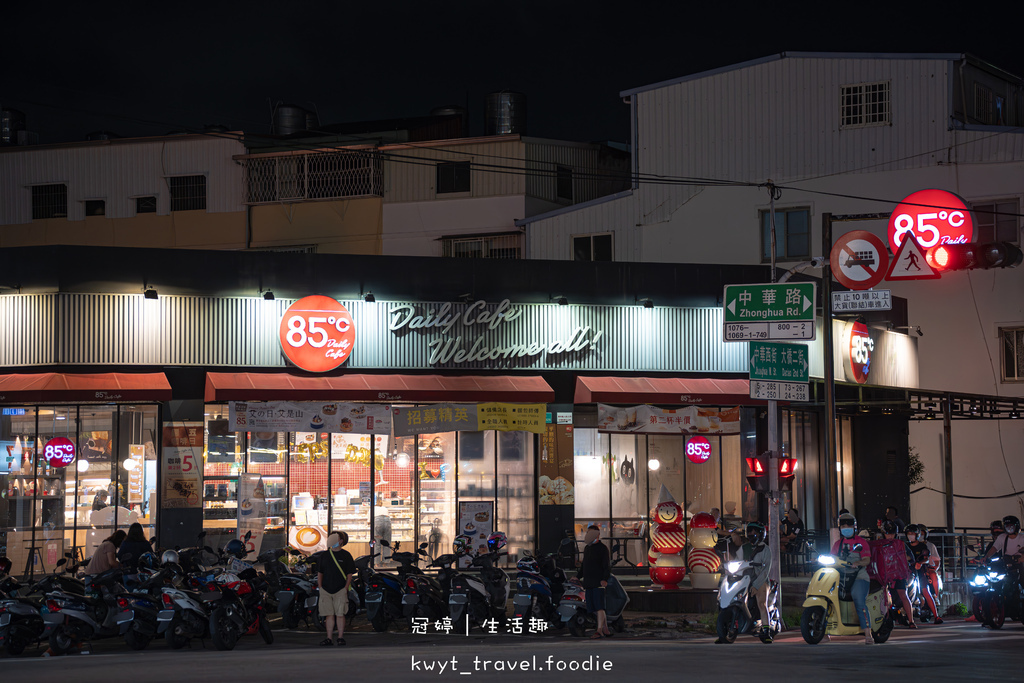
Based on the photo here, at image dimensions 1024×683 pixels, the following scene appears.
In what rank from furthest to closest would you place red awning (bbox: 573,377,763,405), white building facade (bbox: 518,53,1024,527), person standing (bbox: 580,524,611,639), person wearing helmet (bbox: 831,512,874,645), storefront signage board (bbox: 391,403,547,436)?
white building facade (bbox: 518,53,1024,527) → red awning (bbox: 573,377,763,405) → storefront signage board (bbox: 391,403,547,436) → person standing (bbox: 580,524,611,639) → person wearing helmet (bbox: 831,512,874,645)

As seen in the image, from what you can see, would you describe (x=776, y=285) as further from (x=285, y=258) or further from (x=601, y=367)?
(x=285, y=258)

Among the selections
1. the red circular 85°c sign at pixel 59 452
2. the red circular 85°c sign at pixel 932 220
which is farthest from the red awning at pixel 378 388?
the red circular 85°c sign at pixel 932 220

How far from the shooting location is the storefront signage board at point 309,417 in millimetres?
22094

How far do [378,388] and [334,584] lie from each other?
24.2 feet

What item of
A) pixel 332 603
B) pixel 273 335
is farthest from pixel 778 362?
pixel 273 335

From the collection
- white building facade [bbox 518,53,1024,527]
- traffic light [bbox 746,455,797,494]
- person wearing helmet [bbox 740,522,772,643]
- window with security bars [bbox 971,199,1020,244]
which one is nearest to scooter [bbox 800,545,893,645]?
person wearing helmet [bbox 740,522,772,643]

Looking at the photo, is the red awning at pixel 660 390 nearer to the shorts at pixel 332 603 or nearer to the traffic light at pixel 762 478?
the traffic light at pixel 762 478

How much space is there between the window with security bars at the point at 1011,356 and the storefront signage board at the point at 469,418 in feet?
54.2

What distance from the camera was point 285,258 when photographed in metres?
22.9

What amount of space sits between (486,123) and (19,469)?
23.3m

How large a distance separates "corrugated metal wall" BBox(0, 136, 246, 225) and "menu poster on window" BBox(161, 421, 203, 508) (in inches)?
733

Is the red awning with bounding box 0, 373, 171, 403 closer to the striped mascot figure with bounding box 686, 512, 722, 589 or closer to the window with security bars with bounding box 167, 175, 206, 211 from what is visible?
the striped mascot figure with bounding box 686, 512, 722, 589

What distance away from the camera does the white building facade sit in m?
32.4

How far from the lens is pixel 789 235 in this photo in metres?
34.0
